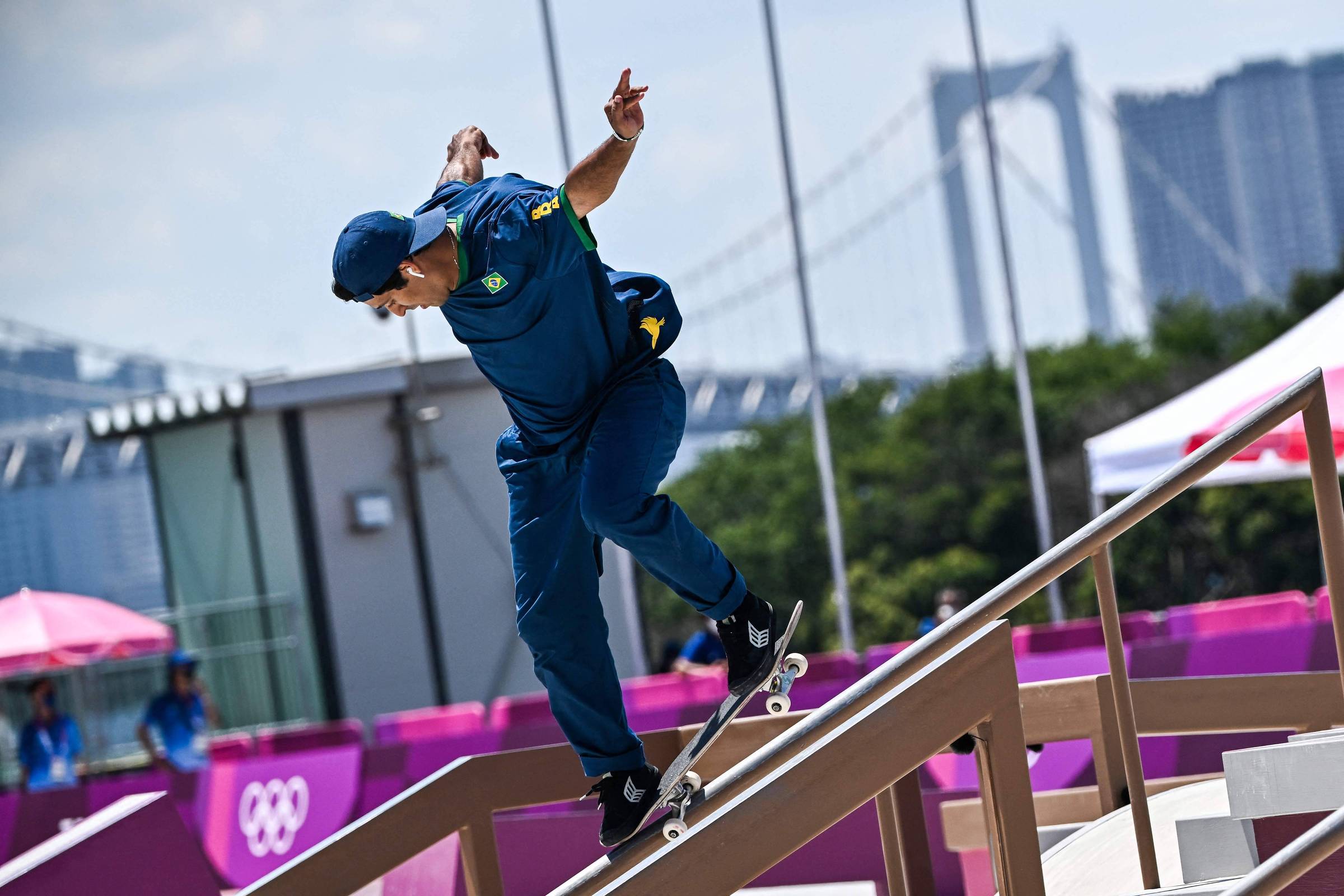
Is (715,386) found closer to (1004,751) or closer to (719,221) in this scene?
(719,221)

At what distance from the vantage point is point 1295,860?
2205mm

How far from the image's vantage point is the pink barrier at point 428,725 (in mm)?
11758

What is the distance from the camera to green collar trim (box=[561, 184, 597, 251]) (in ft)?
10.9

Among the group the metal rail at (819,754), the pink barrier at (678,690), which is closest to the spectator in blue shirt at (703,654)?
the pink barrier at (678,690)

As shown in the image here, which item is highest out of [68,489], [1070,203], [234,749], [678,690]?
[1070,203]

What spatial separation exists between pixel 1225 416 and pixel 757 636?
619 centimetres

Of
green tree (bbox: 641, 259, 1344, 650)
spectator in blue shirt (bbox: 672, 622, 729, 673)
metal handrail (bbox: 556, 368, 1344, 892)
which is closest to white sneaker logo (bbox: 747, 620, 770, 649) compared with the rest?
metal handrail (bbox: 556, 368, 1344, 892)

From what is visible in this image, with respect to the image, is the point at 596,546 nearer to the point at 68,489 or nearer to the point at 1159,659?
the point at 1159,659

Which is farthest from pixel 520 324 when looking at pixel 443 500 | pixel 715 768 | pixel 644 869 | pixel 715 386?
pixel 715 386

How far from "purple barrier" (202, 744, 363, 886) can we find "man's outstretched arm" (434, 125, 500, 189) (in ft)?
18.2

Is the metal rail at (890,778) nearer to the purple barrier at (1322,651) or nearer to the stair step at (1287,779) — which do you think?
the stair step at (1287,779)

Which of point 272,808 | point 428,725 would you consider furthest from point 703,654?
point 272,808

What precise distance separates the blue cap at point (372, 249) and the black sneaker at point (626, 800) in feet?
3.94

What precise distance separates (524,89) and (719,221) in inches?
1490
